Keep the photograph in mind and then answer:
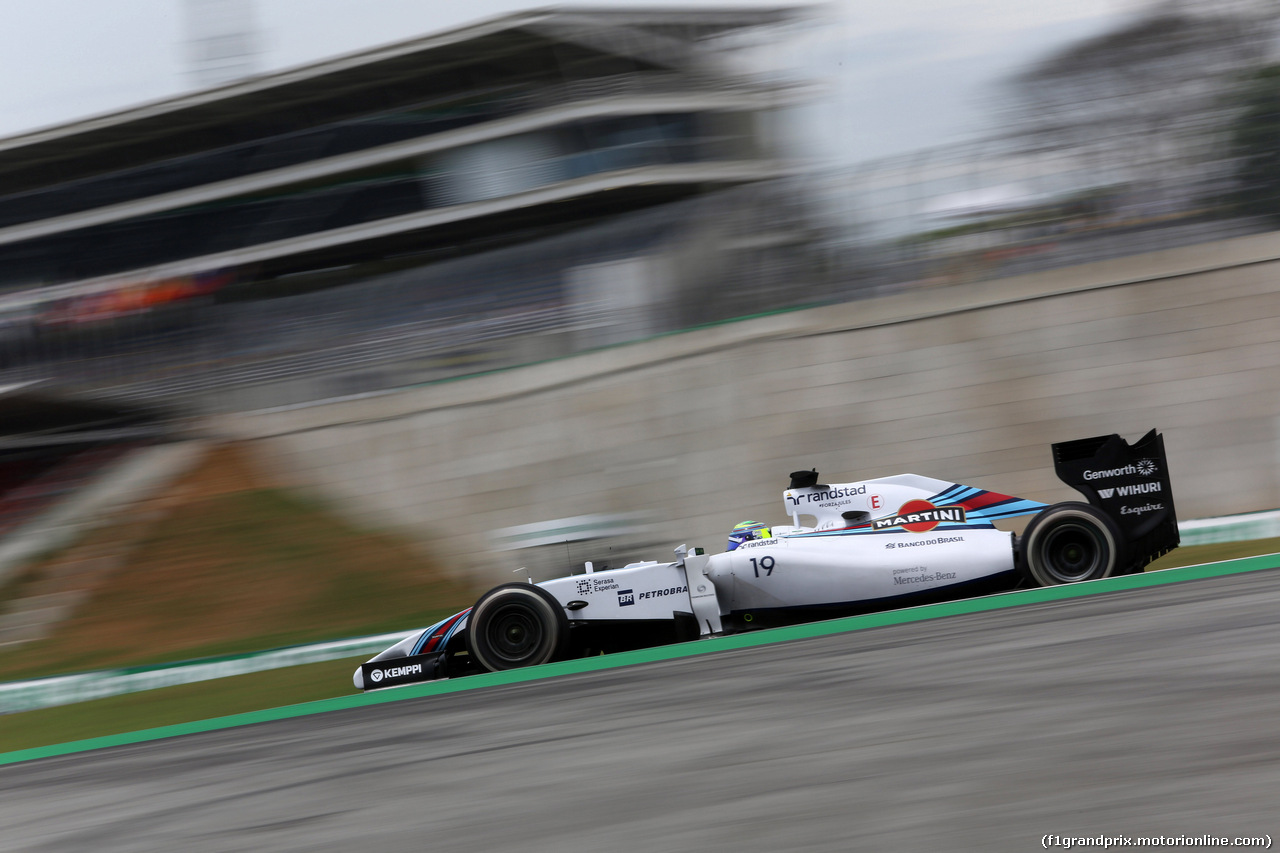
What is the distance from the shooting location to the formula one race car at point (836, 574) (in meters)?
6.91

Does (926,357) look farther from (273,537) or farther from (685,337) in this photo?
(273,537)

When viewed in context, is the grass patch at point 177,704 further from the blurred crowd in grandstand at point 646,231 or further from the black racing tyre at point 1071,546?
the blurred crowd in grandstand at point 646,231

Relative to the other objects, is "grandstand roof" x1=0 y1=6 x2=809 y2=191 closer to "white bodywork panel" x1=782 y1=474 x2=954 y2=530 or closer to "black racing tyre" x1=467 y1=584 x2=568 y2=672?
"white bodywork panel" x1=782 y1=474 x2=954 y2=530

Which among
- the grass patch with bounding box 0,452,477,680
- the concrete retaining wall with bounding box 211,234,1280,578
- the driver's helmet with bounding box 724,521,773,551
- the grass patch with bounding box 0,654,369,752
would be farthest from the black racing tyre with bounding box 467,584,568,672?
the concrete retaining wall with bounding box 211,234,1280,578

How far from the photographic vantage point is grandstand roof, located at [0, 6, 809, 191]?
2189cm

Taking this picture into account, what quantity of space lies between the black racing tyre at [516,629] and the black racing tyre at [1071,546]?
9.97 ft

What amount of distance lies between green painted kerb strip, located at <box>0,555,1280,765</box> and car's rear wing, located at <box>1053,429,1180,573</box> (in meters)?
→ 0.25

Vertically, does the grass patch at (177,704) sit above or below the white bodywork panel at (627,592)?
below

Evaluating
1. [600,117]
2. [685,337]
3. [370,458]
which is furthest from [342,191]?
[685,337]

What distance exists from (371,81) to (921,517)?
65.0 feet

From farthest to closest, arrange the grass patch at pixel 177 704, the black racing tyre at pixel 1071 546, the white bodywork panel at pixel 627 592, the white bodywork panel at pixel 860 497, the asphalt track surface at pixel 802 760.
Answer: the grass patch at pixel 177 704
the white bodywork panel at pixel 860 497
the white bodywork panel at pixel 627 592
the black racing tyre at pixel 1071 546
the asphalt track surface at pixel 802 760

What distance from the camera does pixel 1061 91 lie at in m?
14.3

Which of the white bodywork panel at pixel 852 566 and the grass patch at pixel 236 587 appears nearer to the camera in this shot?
the white bodywork panel at pixel 852 566

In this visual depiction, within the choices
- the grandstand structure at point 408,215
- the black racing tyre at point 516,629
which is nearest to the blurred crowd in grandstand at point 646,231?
the grandstand structure at point 408,215
